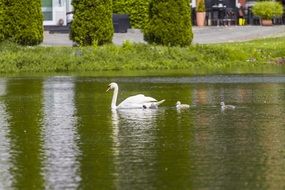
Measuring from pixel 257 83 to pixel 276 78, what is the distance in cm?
232

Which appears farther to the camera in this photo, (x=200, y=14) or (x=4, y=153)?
Answer: (x=200, y=14)

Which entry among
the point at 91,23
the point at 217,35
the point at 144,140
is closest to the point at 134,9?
the point at 217,35

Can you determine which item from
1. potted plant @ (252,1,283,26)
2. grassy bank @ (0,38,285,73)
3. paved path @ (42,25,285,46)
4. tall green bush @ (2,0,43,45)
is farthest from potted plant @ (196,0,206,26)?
tall green bush @ (2,0,43,45)

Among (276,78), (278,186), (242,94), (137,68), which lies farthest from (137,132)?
(137,68)

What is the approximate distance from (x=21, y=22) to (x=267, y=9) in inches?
826

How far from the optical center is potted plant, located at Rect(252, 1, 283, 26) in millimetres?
64875

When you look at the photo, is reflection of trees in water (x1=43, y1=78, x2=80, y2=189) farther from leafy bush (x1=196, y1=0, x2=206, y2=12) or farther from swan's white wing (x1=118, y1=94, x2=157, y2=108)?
leafy bush (x1=196, y1=0, x2=206, y2=12)

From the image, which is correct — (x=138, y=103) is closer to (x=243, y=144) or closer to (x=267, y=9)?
(x=243, y=144)

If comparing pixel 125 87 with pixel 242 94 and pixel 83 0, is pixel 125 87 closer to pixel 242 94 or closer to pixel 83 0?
pixel 242 94

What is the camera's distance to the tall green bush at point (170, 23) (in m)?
49.0

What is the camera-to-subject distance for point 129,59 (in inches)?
1797

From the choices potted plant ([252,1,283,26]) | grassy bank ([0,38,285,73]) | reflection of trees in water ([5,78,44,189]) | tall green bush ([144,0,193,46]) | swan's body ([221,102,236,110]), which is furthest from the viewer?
potted plant ([252,1,283,26])

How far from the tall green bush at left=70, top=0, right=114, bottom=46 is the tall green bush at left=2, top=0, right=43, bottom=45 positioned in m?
1.81

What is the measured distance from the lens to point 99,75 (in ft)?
134
